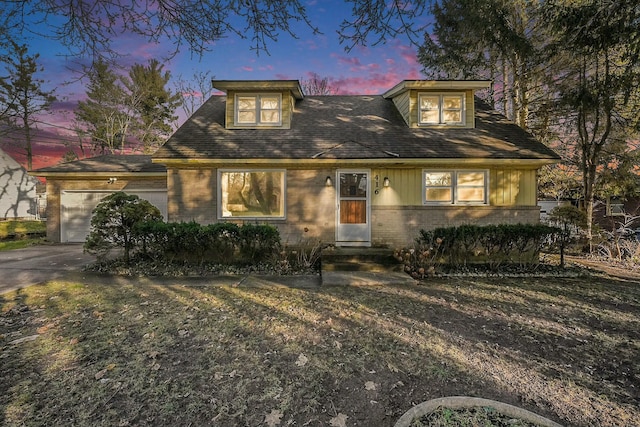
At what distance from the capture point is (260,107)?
421 inches

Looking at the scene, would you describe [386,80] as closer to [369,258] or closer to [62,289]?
[369,258]

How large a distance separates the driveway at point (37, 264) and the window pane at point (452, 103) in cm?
1209

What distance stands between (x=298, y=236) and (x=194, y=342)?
589 centimetres

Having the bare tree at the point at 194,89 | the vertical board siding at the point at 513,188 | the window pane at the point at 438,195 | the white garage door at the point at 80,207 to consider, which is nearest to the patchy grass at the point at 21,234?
the white garage door at the point at 80,207

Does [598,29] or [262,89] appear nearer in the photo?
[598,29]

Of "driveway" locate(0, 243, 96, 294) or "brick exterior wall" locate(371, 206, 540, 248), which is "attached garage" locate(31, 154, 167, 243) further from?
"brick exterior wall" locate(371, 206, 540, 248)

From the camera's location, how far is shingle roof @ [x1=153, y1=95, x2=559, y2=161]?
920 cm

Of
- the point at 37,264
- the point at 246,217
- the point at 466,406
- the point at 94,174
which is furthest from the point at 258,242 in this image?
the point at 94,174

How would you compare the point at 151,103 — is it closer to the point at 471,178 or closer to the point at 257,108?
the point at 257,108

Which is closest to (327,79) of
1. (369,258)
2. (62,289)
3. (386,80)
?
(386,80)

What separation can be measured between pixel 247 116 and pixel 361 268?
6.66m

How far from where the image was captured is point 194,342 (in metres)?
3.68

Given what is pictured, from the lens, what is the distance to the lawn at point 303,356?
250 centimetres

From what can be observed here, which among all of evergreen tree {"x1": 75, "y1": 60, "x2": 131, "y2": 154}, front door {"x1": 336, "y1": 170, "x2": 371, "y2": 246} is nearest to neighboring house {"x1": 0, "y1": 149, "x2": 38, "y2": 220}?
evergreen tree {"x1": 75, "y1": 60, "x2": 131, "y2": 154}
